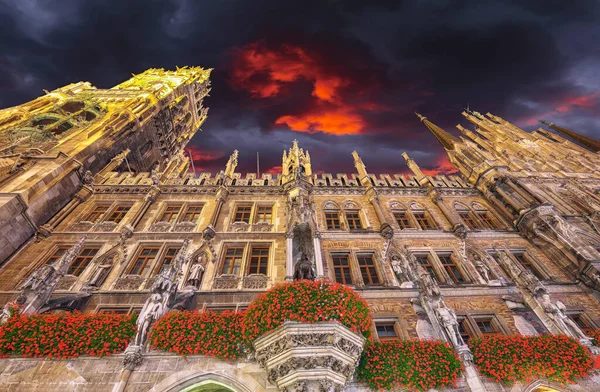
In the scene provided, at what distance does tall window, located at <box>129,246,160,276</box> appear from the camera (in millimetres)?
16141

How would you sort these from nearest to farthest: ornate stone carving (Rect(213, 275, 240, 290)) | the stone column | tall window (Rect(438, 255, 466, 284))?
ornate stone carving (Rect(213, 275, 240, 290)) → tall window (Rect(438, 255, 466, 284)) → the stone column

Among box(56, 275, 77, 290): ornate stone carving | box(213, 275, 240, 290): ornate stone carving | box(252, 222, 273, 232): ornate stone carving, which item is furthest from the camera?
box(252, 222, 273, 232): ornate stone carving

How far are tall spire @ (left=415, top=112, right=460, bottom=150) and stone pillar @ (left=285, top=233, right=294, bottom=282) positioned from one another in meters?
26.2

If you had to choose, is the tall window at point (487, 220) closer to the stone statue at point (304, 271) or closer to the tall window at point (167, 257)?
the stone statue at point (304, 271)

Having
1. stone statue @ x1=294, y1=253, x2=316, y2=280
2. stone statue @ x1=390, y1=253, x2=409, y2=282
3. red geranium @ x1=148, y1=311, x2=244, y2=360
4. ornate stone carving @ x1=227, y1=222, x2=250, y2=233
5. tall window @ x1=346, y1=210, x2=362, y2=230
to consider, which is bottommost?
red geranium @ x1=148, y1=311, x2=244, y2=360

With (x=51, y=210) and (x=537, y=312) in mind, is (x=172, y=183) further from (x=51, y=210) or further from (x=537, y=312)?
(x=537, y=312)

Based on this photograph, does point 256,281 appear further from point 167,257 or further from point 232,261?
point 167,257

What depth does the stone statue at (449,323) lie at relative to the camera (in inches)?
462

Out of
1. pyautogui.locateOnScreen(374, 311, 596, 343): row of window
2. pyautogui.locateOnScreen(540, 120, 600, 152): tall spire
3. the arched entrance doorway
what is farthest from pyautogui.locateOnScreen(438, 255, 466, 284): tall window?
pyautogui.locateOnScreen(540, 120, 600, 152): tall spire

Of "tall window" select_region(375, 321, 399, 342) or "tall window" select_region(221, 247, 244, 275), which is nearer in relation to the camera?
"tall window" select_region(375, 321, 399, 342)

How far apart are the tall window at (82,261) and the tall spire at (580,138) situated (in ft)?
170

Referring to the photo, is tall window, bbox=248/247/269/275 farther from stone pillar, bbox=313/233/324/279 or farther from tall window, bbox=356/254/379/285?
tall window, bbox=356/254/379/285

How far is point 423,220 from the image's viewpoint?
68.6 feet

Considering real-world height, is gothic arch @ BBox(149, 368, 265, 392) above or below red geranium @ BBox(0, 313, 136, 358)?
below
